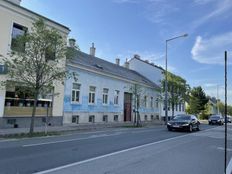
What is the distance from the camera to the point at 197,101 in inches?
2498

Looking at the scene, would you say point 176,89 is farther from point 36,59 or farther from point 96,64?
point 36,59

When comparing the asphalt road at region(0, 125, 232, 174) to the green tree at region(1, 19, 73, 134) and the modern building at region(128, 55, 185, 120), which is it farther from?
the modern building at region(128, 55, 185, 120)

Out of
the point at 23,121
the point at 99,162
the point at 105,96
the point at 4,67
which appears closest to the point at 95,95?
the point at 105,96

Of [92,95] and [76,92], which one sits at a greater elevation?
[76,92]

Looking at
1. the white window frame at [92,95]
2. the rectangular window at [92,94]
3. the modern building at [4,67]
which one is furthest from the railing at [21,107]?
the rectangular window at [92,94]

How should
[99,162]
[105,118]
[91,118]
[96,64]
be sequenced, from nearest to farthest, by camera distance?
[99,162]
[91,118]
[105,118]
[96,64]

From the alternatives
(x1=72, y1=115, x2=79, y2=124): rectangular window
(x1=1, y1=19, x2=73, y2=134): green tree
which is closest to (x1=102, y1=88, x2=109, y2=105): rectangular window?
(x1=72, y1=115, x2=79, y2=124): rectangular window

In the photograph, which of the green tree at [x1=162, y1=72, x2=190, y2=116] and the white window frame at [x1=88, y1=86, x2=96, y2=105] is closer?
the white window frame at [x1=88, y1=86, x2=96, y2=105]

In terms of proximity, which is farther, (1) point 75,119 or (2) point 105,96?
(2) point 105,96

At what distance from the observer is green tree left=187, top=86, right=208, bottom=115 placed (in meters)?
62.9

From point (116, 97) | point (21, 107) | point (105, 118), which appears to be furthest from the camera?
point (116, 97)

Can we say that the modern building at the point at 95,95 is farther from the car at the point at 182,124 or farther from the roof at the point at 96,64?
the car at the point at 182,124

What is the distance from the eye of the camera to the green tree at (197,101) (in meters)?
62.9

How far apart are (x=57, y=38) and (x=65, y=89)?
8.44m
